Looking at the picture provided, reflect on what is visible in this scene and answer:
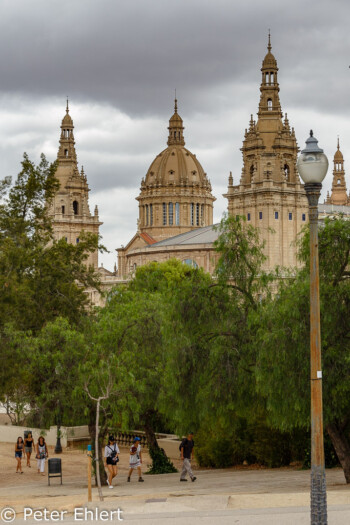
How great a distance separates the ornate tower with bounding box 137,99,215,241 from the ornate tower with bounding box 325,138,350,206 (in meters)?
29.0

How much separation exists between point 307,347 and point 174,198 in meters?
143

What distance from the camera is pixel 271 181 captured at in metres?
115

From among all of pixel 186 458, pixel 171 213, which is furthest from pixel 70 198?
pixel 186 458

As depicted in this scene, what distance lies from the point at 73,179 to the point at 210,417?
13058cm

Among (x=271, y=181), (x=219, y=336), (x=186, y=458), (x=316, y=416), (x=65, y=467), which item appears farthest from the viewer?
(x=271, y=181)

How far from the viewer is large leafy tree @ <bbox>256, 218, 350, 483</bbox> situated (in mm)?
23672

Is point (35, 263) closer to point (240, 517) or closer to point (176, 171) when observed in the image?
point (240, 517)

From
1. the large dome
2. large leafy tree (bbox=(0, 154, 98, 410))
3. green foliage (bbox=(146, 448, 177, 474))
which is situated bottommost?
green foliage (bbox=(146, 448, 177, 474))

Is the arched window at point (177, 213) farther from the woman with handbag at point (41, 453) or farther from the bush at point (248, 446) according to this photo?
the woman with handbag at point (41, 453)

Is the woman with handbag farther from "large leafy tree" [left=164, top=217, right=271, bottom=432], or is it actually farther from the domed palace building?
the domed palace building

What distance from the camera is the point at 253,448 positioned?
110 feet

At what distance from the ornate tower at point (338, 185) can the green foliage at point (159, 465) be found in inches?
5913

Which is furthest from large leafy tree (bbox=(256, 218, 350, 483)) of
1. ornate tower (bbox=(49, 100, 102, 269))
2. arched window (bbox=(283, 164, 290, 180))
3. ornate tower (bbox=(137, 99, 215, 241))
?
ornate tower (bbox=(137, 99, 215, 241))

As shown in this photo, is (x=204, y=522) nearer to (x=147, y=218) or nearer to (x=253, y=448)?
(x=253, y=448)
